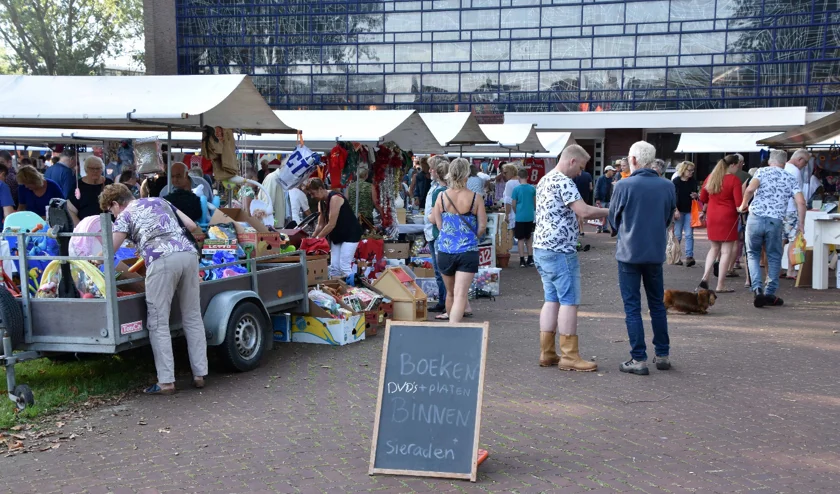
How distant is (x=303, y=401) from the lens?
20.1 ft

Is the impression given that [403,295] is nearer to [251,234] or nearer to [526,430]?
[251,234]

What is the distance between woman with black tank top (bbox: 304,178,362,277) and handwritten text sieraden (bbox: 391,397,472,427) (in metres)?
5.13

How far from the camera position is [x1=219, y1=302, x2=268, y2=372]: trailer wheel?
6867mm

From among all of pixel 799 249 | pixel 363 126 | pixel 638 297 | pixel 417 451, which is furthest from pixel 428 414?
pixel 799 249

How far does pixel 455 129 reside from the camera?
537 inches

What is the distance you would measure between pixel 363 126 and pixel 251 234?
4.36m

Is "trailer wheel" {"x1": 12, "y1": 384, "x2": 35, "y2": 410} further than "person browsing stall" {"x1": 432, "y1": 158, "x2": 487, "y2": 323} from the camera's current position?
No

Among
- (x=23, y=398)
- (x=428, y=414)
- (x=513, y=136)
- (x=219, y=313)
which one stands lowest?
(x=23, y=398)

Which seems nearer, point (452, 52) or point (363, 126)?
point (363, 126)

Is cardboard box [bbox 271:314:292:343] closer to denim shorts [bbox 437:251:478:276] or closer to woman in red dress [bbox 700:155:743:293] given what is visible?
denim shorts [bbox 437:251:478:276]

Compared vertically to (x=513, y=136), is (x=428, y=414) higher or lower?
lower

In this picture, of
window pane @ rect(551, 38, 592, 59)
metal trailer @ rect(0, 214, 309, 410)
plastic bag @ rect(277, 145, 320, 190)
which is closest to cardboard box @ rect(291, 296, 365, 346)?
metal trailer @ rect(0, 214, 309, 410)

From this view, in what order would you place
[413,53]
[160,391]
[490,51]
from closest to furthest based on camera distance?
[160,391]
[490,51]
[413,53]

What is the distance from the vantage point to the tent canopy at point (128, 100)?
7.65 metres
